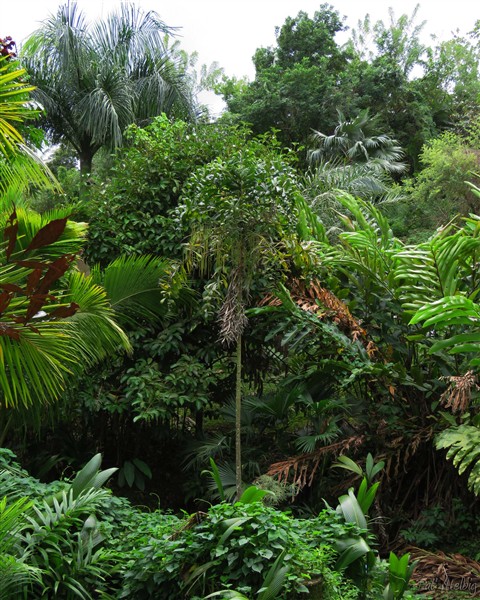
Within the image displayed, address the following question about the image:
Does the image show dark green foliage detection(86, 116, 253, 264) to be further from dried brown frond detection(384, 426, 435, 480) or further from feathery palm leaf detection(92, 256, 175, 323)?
dried brown frond detection(384, 426, 435, 480)

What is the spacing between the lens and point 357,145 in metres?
19.3

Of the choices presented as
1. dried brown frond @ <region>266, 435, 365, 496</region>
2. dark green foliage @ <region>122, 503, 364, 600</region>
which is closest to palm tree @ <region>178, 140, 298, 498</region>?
dried brown frond @ <region>266, 435, 365, 496</region>

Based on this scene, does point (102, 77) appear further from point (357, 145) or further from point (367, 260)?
point (367, 260)

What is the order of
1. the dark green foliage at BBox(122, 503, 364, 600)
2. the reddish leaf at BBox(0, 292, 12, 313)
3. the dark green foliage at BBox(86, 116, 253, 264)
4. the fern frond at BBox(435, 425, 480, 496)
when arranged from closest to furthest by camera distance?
the reddish leaf at BBox(0, 292, 12, 313) → the dark green foliage at BBox(122, 503, 364, 600) → the fern frond at BBox(435, 425, 480, 496) → the dark green foliage at BBox(86, 116, 253, 264)

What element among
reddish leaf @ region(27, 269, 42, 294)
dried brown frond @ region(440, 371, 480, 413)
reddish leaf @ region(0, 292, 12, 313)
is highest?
reddish leaf @ region(27, 269, 42, 294)

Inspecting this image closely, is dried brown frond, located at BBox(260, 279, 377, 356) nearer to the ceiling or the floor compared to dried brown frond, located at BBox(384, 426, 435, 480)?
nearer to the ceiling

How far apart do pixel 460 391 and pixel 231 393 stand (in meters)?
2.65

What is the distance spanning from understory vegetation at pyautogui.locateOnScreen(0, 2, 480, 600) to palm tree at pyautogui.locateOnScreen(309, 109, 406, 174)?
1272cm

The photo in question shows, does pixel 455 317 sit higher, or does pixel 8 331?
pixel 8 331

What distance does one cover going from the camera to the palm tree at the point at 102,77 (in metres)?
16.5

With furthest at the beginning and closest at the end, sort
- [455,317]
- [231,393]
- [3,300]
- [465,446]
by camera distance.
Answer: [231,393] → [455,317] → [465,446] → [3,300]

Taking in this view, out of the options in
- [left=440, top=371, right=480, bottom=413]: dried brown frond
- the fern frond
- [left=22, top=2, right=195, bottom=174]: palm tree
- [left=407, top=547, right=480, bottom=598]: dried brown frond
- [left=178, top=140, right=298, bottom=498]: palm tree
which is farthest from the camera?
[left=22, top=2, right=195, bottom=174]: palm tree

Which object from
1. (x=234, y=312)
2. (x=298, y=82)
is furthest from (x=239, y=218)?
(x=298, y=82)

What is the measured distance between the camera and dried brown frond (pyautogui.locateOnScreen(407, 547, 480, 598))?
464 cm
